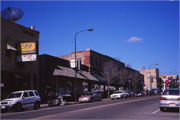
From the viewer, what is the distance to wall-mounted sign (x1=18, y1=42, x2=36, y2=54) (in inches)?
960

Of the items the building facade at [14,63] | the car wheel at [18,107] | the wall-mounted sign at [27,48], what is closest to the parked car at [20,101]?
the car wheel at [18,107]

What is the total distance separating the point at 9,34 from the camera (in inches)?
955

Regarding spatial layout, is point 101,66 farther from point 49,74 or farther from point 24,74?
point 24,74

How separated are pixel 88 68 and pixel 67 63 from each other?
7.74m

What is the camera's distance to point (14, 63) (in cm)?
2444

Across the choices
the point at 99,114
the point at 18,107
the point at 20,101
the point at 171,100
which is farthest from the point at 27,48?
the point at 171,100

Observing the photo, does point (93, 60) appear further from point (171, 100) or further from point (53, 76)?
point (171, 100)

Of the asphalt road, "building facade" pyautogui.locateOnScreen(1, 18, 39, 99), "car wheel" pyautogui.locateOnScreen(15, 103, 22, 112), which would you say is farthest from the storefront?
the asphalt road

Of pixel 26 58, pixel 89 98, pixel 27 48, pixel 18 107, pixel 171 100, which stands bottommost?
pixel 89 98

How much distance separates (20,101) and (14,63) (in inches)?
297

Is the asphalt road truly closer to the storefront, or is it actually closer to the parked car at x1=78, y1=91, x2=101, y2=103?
the parked car at x1=78, y1=91, x2=101, y2=103

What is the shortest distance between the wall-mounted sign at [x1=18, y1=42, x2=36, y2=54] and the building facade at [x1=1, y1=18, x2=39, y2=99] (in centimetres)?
25

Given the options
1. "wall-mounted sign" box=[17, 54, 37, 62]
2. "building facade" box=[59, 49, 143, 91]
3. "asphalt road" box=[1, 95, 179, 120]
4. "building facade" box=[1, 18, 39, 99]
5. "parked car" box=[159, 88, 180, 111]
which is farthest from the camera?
"building facade" box=[59, 49, 143, 91]

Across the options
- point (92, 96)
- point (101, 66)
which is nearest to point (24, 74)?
point (92, 96)
